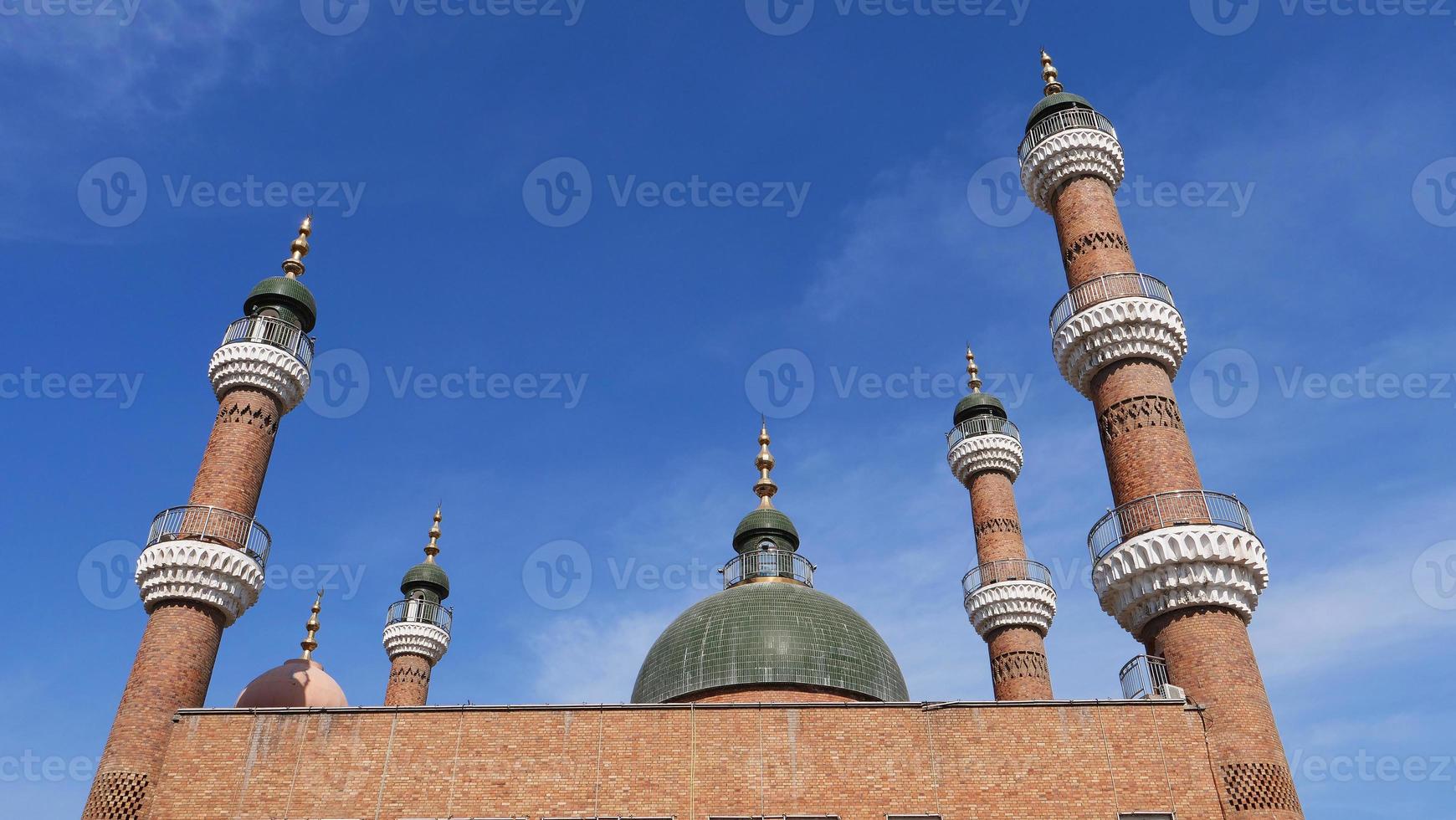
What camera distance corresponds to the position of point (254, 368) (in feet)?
78.7

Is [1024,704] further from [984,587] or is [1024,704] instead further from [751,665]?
[984,587]

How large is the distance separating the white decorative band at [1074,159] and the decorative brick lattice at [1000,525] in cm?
1140

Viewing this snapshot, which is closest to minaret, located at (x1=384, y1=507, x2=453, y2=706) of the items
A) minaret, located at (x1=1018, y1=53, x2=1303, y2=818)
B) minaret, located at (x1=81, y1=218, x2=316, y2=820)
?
minaret, located at (x1=81, y1=218, x2=316, y2=820)

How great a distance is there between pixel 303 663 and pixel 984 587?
20.3 m

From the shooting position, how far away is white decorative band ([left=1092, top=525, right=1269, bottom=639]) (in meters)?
18.7

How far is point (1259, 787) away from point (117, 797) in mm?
19873

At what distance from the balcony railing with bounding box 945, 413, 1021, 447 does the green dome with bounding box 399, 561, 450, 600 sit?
20.1 meters

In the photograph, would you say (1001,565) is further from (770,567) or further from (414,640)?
(414,640)

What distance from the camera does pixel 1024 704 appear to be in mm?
18812

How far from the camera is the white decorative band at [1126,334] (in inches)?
859

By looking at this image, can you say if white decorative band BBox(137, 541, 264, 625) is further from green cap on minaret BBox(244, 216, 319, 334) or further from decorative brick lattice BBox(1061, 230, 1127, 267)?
decorative brick lattice BBox(1061, 230, 1127, 267)

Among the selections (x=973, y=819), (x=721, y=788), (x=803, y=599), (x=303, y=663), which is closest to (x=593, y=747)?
(x=721, y=788)

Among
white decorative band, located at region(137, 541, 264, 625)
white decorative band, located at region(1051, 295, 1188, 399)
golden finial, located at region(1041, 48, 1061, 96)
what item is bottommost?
white decorative band, located at region(137, 541, 264, 625)

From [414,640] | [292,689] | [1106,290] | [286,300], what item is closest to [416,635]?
[414,640]
